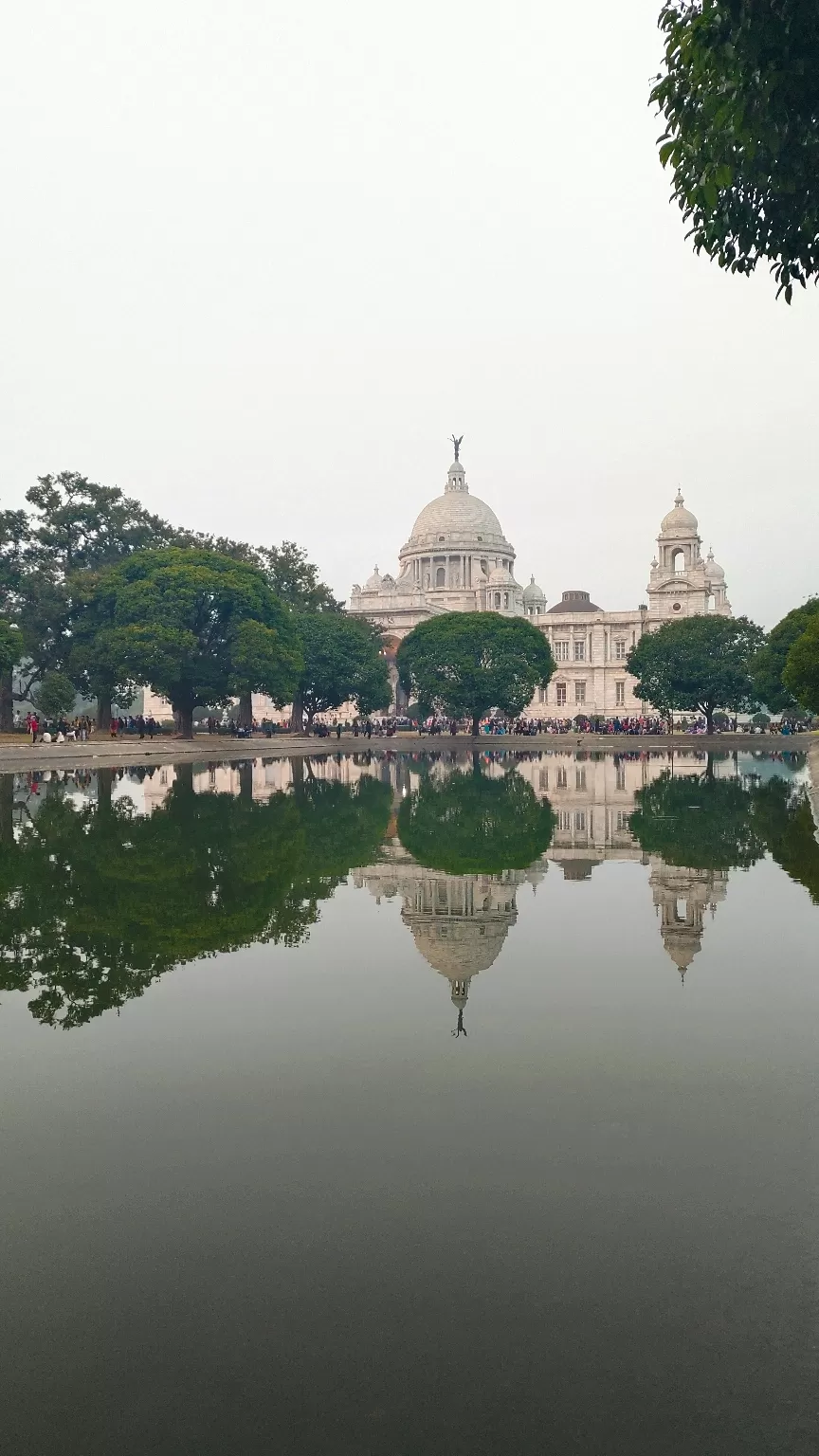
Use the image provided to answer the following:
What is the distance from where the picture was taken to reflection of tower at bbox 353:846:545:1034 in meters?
9.05

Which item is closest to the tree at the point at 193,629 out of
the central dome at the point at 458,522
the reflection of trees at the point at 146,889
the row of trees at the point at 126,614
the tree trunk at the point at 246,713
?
the row of trees at the point at 126,614

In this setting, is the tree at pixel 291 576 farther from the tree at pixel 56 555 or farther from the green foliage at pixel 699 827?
the green foliage at pixel 699 827

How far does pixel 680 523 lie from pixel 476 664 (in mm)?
38056

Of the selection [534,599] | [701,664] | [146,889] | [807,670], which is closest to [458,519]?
[534,599]

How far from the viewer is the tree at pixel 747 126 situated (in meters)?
6.54

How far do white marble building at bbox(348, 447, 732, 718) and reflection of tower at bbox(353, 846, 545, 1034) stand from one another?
3397 inches

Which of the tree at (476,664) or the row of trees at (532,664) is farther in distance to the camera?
the tree at (476,664)

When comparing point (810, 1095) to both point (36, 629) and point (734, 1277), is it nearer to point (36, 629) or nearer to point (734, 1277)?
point (734, 1277)

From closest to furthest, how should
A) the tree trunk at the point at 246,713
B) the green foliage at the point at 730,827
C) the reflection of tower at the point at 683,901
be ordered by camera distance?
the reflection of tower at the point at 683,901 → the green foliage at the point at 730,827 → the tree trunk at the point at 246,713

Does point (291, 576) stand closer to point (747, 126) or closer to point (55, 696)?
point (55, 696)

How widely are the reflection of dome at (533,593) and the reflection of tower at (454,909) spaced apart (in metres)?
119

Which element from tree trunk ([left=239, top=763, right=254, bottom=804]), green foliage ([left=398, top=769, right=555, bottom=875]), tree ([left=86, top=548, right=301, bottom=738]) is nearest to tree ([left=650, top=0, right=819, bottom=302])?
green foliage ([left=398, top=769, right=555, bottom=875])

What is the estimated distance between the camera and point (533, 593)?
13350 cm

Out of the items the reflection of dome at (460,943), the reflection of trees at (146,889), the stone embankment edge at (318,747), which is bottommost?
the reflection of dome at (460,943)
